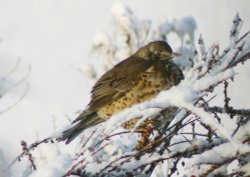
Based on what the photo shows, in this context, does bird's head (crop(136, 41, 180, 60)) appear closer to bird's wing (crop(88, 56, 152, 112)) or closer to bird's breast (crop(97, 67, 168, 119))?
bird's wing (crop(88, 56, 152, 112))

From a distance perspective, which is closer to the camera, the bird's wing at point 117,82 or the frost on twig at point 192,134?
the frost on twig at point 192,134

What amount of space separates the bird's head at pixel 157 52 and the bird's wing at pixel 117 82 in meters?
0.10

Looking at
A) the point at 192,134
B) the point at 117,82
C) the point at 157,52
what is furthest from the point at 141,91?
the point at 192,134

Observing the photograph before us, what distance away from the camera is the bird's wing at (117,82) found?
12.6 feet

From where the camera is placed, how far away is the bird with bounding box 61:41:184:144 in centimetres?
372

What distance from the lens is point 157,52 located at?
4.23 metres

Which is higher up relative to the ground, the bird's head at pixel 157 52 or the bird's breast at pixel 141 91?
the bird's head at pixel 157 52

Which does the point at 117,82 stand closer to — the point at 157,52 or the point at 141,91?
the point at 141,91

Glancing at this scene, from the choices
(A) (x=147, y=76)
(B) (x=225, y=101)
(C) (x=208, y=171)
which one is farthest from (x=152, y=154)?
(A) (x=147, y=76)

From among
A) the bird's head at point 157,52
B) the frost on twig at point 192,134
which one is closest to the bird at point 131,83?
the bird's head at point 157,52

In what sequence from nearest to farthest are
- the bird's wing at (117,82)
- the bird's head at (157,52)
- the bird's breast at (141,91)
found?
→ the bird's breast at (141,91) → the bird's wing at (117,82) → the bird's head at (157,52)

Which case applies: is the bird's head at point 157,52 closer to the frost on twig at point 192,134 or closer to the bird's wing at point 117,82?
the bird's wing at point 117,82

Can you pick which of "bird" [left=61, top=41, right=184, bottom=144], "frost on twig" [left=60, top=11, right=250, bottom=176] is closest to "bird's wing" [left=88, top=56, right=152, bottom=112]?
"bird" [left=61, top=41, right=184, bottom=144]

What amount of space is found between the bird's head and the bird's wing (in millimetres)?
98
